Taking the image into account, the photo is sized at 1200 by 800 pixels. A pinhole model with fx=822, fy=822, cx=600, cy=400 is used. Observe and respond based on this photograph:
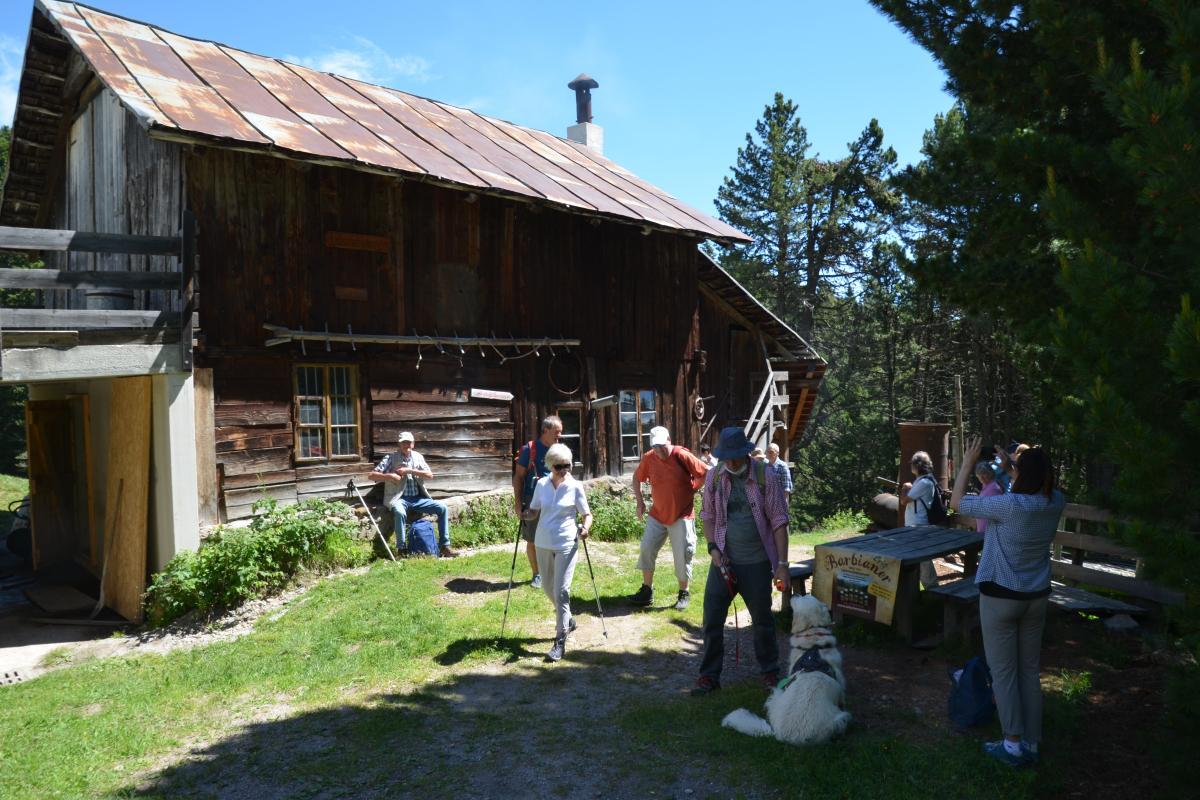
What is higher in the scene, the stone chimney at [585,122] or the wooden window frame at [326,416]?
the stone chimney at [585,122]

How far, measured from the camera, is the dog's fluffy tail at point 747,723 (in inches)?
201

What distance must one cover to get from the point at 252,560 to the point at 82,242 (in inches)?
150

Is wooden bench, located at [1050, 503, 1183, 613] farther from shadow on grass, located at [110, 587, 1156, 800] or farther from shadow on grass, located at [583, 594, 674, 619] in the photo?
shadow on grass, located at [583, 594, 674, 619]

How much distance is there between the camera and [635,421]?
14875 mm

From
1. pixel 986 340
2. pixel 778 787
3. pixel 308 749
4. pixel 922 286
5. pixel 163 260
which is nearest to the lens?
pixel 778 787

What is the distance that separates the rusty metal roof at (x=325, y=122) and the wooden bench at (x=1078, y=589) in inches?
301

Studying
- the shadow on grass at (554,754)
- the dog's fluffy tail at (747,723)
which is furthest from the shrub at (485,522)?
the dog's fluffy tail at (747,723)

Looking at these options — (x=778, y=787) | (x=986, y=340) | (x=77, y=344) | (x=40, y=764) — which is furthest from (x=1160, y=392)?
(x=986, y=340)

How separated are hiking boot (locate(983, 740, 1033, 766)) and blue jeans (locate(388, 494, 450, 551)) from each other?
24.6ft

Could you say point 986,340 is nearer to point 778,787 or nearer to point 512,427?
point 512,427

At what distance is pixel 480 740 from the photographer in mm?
5414

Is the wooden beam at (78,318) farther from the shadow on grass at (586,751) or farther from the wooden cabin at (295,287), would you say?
the shadow on grass at (586,751)

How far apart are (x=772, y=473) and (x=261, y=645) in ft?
17.0

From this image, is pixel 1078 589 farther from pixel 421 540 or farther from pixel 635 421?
pixel 635 421
